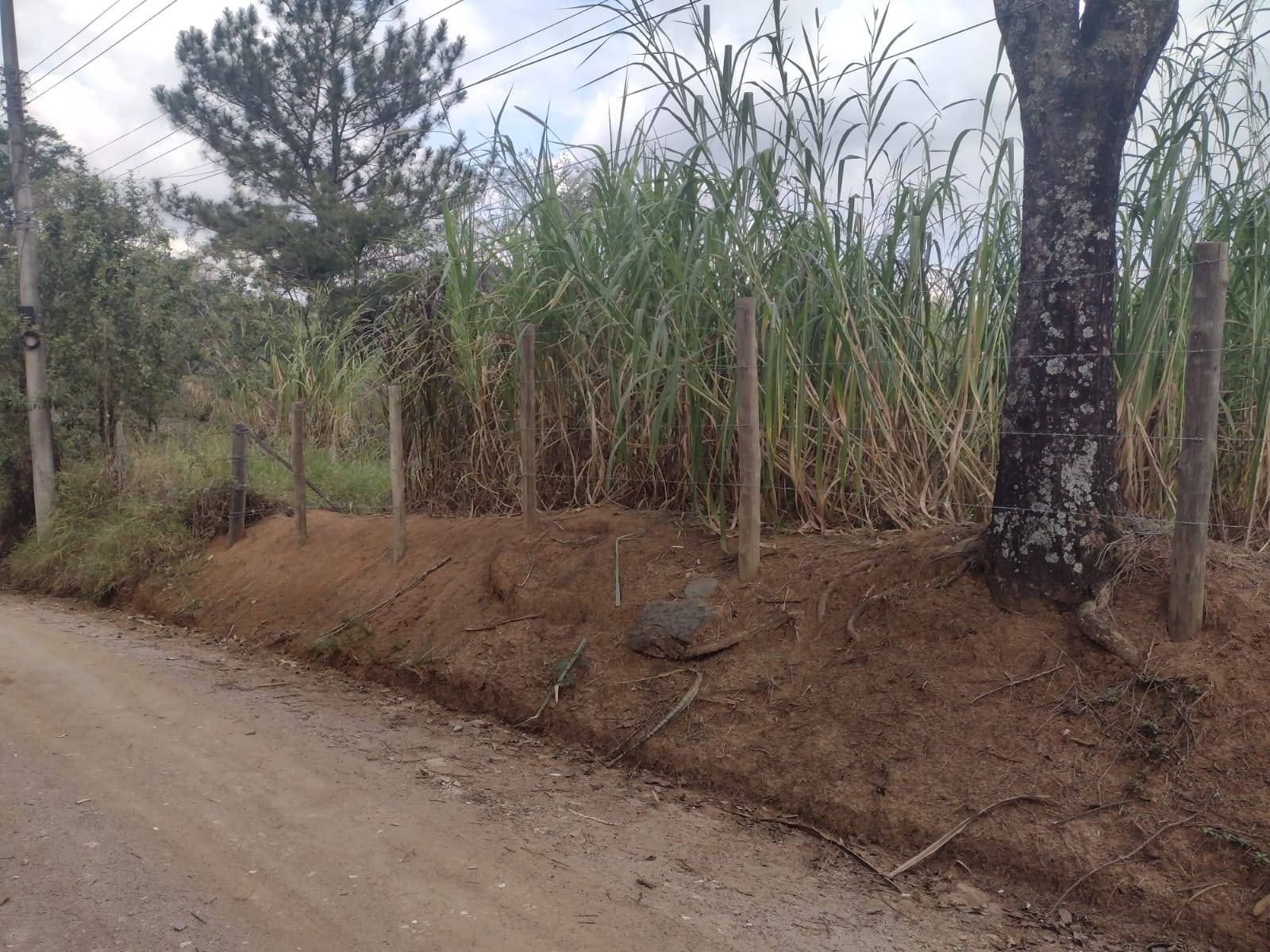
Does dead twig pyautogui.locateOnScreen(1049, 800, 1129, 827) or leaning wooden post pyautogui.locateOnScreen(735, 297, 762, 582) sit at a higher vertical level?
leaning wooden post pyautogui.locateOnScreen(735, 297, 762, 582)

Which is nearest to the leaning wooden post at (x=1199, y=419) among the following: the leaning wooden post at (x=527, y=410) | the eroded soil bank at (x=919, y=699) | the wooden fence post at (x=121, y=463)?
the eroded soil bank at (x=919, y=699)

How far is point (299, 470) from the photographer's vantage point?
884 centimetres

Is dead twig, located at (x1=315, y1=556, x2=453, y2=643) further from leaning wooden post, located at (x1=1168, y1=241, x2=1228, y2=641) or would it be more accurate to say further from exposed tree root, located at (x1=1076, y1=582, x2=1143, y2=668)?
leaning wooden post, located at (x1=1168, y1=241, x2=1228, y2=641)

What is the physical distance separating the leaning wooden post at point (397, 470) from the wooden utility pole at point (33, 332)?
264 inches

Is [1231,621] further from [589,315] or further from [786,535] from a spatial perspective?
[589,315]

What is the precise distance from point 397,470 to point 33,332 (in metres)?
7.18

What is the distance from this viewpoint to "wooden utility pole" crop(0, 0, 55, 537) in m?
11.8

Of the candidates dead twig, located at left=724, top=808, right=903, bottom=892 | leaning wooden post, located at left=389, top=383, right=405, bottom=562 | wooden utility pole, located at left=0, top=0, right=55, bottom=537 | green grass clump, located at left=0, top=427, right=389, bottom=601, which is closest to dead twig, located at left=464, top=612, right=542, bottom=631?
leaning wooden post, located at left=389, top=383, right=405, bottom=562

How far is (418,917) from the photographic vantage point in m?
3.21

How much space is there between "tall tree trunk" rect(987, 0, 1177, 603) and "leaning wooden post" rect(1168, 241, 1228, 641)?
37 cm

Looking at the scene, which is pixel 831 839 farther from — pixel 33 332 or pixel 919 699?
pixel 33 332

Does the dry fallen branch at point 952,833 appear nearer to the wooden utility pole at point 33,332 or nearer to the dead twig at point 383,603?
the dead twig at point 383,603

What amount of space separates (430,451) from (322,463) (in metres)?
4.05

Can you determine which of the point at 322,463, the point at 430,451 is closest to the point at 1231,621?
the point at 430,451
